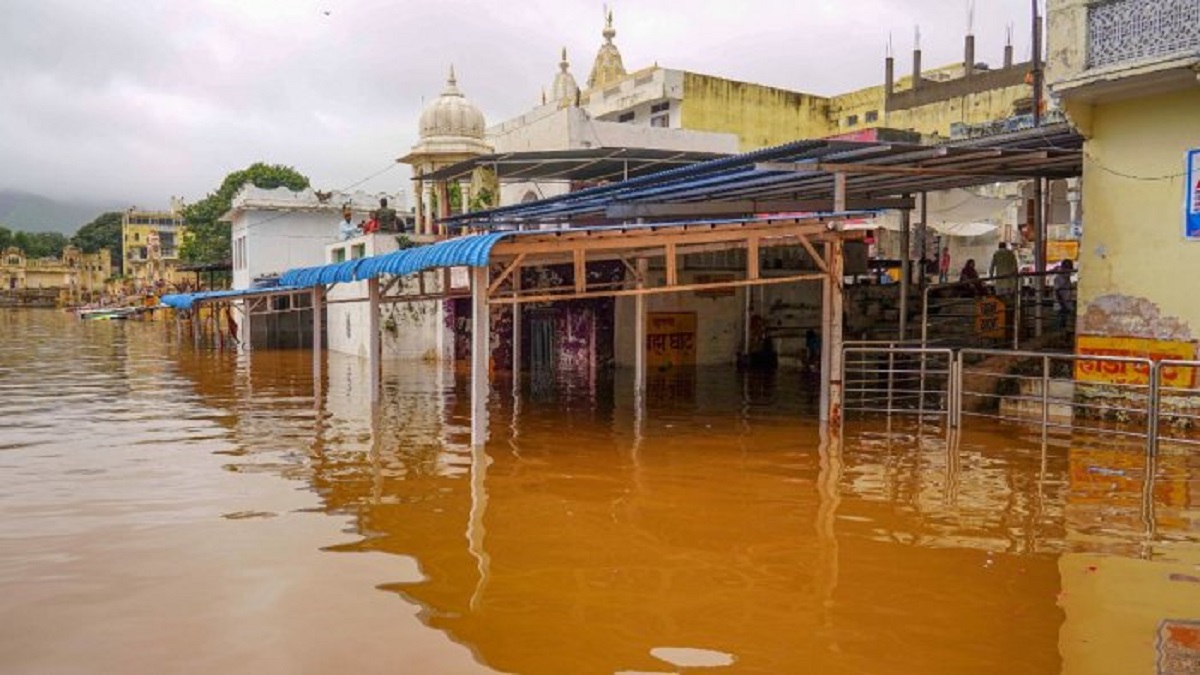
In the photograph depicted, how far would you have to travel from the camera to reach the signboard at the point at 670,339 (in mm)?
22844

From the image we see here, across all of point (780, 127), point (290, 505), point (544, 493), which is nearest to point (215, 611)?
point (290, 505)

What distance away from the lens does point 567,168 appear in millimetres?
24016

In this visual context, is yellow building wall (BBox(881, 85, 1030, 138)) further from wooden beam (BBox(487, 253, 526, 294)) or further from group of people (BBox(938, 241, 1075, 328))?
wooden beam (BBox(487, 253, 526, 294))

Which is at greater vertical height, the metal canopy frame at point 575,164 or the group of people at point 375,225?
the metal canopy frame at point 575,164

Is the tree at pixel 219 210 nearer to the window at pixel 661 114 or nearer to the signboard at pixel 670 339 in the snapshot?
the window at pixel 661 114

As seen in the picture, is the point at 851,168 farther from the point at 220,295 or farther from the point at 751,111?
the point at 751,111

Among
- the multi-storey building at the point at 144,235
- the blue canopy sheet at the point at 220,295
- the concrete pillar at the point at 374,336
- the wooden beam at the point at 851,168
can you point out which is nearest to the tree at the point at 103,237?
the multi-storey building at the point at 144,235

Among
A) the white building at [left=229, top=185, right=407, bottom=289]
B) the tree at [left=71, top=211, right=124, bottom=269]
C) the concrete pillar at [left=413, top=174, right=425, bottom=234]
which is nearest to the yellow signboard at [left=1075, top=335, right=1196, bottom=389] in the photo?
the concrete pillar at [left=413, top=174, right=425, bottom=234]

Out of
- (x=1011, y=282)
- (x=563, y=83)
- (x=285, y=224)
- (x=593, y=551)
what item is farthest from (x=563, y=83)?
(x=593, y=551)

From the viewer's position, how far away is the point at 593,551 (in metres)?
7.11

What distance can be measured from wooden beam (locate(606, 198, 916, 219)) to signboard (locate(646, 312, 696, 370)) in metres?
4.76

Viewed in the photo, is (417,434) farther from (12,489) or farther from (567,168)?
(567,168)

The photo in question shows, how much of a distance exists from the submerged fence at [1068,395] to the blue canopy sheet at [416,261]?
5.49 meters

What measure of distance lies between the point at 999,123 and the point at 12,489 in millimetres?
18201
